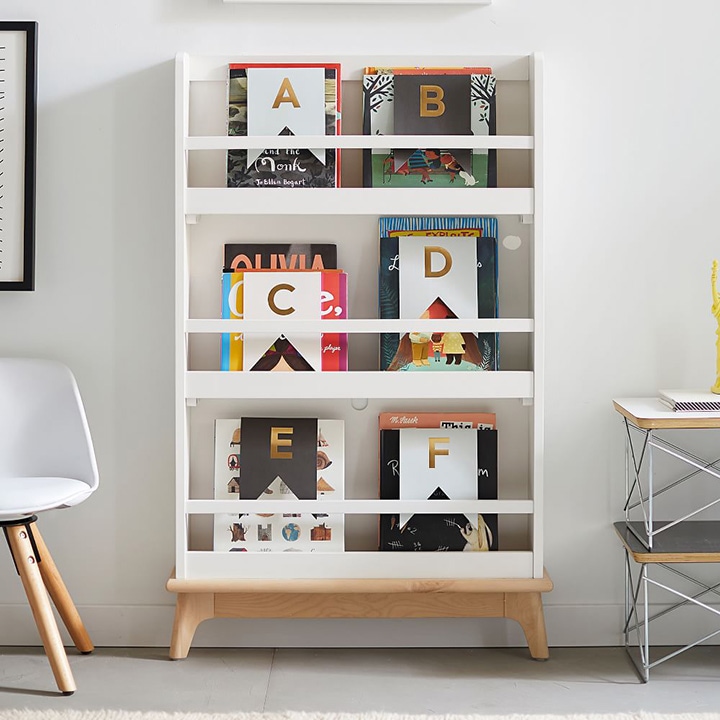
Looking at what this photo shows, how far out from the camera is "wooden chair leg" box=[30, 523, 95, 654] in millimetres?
2021

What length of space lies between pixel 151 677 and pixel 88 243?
1.06 m

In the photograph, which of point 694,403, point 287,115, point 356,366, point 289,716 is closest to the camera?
point 289,716

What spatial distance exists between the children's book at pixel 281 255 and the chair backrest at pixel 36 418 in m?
0.49

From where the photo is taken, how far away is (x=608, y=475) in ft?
7.11

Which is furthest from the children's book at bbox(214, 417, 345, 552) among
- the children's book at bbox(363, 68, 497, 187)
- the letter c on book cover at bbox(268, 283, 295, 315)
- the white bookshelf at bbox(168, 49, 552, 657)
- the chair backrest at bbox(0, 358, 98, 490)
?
the children's book at bbox(363, 68, 497, 187)

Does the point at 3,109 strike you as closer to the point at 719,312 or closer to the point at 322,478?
the point at 322,478

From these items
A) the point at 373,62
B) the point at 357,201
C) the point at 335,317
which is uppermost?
the point at 373,62

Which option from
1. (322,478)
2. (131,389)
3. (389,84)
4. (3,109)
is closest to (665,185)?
(389,84)

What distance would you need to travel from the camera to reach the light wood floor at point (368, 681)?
1.85 metres

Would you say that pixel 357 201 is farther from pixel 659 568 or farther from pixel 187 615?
pixel 659 568

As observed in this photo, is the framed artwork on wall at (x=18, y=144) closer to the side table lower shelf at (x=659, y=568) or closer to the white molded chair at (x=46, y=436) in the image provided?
the white molded chair at (x=46, y=436)

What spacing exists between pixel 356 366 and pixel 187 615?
2.39 ft

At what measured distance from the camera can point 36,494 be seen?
6.06 feet

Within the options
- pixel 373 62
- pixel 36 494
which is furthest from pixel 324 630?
pixel 373 62
